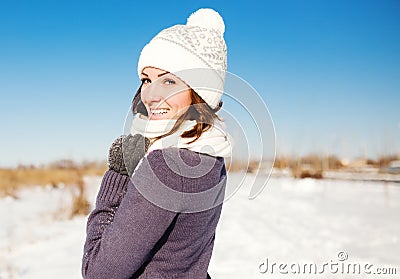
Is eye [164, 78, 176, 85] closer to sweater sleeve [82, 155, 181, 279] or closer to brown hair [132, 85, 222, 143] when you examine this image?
brown hair [132, 85, 222, 143]

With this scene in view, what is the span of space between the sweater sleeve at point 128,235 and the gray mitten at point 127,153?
0.04 metres

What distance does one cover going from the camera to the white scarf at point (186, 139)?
92 cm

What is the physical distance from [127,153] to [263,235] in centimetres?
470

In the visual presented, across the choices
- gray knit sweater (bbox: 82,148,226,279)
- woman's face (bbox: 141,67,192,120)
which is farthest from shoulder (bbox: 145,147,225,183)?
woman's face (bbox: 141,67,192,120)

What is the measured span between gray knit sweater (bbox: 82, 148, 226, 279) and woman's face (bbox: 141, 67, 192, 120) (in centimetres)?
11

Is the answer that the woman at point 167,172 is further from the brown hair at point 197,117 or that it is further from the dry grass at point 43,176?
the dry grass at point 43,176

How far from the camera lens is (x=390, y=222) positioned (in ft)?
20.6

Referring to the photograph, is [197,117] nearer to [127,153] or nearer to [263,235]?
[127,153]

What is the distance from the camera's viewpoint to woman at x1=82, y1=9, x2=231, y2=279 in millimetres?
856

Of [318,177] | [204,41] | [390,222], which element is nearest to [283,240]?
[390,222]

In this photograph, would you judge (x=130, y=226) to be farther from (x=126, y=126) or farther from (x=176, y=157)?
(x=126, y=126)

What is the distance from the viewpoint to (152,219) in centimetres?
85
